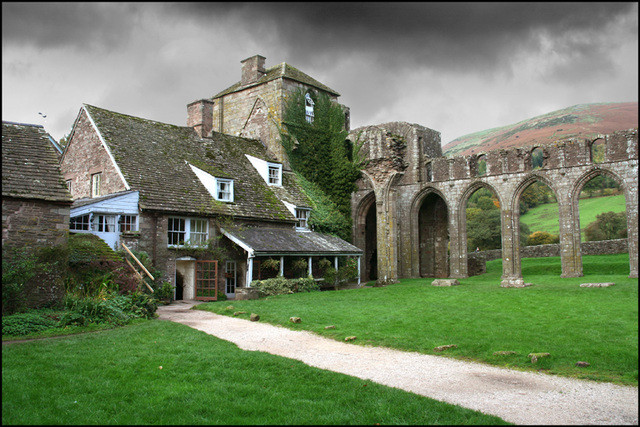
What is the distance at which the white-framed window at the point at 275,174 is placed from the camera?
1099 inches

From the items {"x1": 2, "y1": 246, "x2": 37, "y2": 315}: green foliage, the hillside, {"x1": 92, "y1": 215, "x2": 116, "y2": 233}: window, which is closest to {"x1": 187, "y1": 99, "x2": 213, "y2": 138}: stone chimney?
{"x1": 92, "y1": 215, "x2": 116, "y2": 233}: window

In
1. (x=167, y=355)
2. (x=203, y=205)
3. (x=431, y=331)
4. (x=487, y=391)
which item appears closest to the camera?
(x=487, y=391)

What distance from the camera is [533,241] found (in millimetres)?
53812

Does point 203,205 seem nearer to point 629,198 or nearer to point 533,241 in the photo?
point 629,198

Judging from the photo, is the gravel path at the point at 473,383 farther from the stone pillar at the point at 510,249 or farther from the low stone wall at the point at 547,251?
the low stone wall at the point at 547,251

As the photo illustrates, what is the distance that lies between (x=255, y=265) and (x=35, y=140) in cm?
1087

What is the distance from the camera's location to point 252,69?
34031 millimetres

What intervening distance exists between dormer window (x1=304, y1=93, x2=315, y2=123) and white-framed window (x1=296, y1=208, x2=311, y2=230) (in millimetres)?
7865

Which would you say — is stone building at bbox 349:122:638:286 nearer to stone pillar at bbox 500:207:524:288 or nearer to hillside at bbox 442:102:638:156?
stone pillar at bbox 500:207:524:288

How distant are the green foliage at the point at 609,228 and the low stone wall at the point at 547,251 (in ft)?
27.0

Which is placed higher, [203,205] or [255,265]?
[203,205]

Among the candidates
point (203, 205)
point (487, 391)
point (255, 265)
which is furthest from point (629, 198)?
point (487, 391)

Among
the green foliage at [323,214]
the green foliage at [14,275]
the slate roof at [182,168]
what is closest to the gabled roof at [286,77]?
the slate roof at [182,168]

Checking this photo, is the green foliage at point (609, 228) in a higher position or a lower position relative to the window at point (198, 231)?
higher
